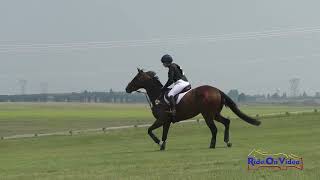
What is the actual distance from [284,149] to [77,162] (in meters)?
5.01

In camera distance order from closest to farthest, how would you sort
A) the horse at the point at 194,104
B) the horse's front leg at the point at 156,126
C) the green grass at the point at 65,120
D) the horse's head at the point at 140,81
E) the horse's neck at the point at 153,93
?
the horse at the point at 194,104, the horse's front leg at the point at 156,126, the horse's neck at the point at 153,93, the horse's head at the point at 140,81, the green grass at the point at 65,120

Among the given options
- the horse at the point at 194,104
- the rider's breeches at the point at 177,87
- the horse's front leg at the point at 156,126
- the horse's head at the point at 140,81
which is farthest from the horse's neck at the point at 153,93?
the rider's breeches at the point at 177,87

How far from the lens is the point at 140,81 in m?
17.2

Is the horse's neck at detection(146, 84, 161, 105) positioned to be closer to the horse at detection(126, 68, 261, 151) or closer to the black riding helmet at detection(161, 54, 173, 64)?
the horse at detection(126, 68, 261, 151)

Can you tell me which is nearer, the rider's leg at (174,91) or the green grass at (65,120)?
the rider's leg at (174,91)

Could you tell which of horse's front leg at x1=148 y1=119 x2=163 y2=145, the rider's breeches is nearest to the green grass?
horse's front leg at x1=148 y1=119 x2=163 y2=145

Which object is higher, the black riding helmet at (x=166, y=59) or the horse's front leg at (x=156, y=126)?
the black riding helmet at (x=166, y=59)

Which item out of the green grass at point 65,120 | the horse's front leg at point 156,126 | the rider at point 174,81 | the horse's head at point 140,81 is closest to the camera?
the rider at point 174,81

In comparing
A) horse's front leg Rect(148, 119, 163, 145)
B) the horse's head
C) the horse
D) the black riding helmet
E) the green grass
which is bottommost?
the green grass

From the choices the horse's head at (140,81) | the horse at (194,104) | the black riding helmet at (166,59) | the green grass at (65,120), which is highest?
the black riding helmet at (166,59)

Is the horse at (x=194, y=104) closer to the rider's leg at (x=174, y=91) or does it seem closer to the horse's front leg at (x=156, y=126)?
the horse's front leg at (x=156, y=126)

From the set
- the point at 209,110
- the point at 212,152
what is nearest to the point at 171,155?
the point at 212,152

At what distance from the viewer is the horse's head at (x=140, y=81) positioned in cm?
1719

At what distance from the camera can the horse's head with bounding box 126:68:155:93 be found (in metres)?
17.2
